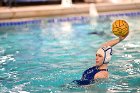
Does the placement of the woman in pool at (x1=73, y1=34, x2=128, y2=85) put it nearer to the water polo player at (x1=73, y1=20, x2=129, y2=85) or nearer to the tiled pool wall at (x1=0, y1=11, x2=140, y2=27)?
the water polo player at (x1=73, y1=20, x2=129, y2=85)

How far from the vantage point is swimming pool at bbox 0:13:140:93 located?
544 centimetres

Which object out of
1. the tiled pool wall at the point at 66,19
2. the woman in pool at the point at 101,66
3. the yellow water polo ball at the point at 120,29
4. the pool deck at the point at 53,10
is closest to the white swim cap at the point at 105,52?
the woman in pool at the point at 101,66

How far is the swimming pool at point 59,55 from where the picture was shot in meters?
5.44

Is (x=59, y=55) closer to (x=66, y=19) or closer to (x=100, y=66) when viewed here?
(x=100, y=66)

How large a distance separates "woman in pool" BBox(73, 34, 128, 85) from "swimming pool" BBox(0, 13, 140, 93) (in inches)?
4.6

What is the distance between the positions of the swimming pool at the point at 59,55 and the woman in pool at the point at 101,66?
4.6 inches

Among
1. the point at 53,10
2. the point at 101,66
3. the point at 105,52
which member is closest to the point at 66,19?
the point at 53,10

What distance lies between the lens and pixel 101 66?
16.3 ft

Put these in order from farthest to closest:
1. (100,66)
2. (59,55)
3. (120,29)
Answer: (59,55) < (100,66) < (120,29)

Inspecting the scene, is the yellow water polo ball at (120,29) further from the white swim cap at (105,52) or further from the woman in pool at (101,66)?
the white swim cap at (105,52)

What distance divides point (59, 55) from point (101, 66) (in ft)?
9.45

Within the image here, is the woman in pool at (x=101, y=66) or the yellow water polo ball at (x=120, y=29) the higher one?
the yellow water polo ball at (x=120, y=29)

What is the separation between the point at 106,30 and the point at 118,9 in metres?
3.47

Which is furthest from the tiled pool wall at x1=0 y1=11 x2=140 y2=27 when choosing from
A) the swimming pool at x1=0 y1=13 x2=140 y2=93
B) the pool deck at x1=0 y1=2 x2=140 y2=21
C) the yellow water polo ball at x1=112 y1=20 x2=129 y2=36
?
the yellow water polo ball at x1=112 y1=20 x2=129 y2=36
